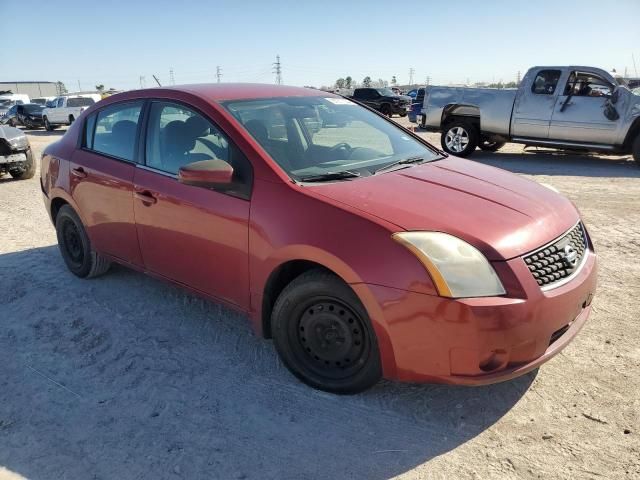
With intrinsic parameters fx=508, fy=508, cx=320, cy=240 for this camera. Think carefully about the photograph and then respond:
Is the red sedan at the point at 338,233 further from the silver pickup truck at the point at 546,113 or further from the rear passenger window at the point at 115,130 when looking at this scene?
the silver pickup truck at the point at 546,113

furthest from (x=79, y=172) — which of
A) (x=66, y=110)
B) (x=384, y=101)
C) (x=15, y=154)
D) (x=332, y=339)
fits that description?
(x=66, y=110)

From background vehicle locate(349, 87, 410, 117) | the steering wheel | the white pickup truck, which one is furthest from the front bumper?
the white pickup truck

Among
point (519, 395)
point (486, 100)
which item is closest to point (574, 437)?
point (519, 395)

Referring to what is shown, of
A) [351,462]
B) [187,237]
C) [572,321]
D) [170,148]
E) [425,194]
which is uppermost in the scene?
[170,148]

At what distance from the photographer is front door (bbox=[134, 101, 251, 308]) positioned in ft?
9.91

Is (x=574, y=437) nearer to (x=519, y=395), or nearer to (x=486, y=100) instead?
(x=519, y=395)

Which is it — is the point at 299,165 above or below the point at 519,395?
above

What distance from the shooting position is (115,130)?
4051 millimetres

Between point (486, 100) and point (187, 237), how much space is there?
9928 mm

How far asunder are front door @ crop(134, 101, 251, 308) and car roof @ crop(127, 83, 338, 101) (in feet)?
0.56

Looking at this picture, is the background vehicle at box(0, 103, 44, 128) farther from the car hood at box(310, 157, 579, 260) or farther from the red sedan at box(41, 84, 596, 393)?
the car hood at box(310, 157, 579, 260)

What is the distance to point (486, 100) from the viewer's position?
11492 mm

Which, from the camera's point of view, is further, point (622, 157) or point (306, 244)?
point (622, 157)

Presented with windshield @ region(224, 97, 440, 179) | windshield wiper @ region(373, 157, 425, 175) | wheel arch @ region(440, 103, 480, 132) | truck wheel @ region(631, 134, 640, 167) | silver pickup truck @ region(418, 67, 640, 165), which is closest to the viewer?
windshield @ region(224, 97, 440, 179)
